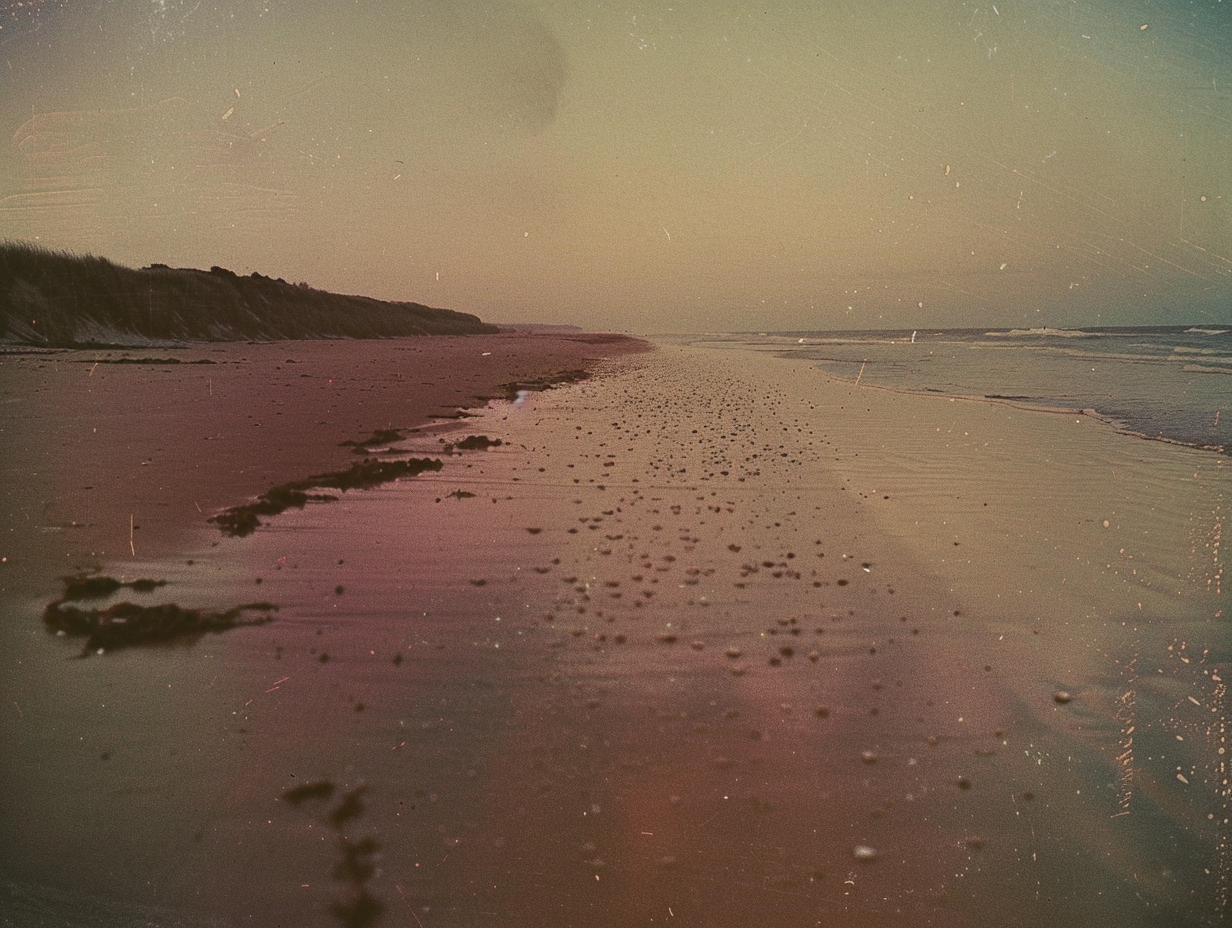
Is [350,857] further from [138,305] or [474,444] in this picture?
[138,305]

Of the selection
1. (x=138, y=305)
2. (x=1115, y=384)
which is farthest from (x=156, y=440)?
(x=138, y=305)

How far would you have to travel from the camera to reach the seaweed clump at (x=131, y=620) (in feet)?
17.5

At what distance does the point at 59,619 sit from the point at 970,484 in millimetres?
11333

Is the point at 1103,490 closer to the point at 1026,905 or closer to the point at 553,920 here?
the point at 1026,905

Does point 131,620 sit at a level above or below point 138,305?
below

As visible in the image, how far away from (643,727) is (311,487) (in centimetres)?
742

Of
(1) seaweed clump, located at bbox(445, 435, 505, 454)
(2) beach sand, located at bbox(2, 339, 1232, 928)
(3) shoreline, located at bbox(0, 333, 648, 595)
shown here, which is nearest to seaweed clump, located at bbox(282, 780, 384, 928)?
(2) beach sand, located at bbox(2, 339, 1232, 928)

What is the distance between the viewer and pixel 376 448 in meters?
13.3

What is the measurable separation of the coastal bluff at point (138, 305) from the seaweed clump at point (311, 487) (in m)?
39.4

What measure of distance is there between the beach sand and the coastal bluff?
44.0m

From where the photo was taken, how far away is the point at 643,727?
14.1 ft

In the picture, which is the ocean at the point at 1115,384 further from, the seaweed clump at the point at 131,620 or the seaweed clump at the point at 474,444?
the seaweed clump at the point at 131,620

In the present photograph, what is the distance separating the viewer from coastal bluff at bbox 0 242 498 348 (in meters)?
41.2

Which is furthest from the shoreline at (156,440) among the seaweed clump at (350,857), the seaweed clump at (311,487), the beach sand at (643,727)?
the seaweed clump at (350,857)
